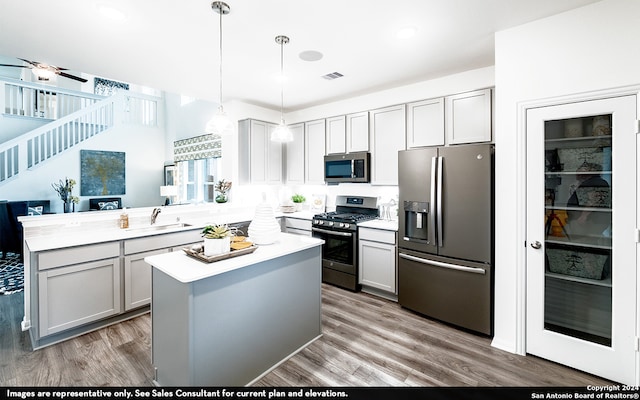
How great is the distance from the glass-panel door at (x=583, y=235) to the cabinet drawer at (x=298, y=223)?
2824 millimetres

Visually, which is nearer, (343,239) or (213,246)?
(213,246)

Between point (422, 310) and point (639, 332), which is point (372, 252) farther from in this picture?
point (639, 332)

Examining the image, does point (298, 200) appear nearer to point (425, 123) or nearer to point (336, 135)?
point (336, 135)

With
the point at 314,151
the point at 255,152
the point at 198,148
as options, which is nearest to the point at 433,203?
the point at 314,151

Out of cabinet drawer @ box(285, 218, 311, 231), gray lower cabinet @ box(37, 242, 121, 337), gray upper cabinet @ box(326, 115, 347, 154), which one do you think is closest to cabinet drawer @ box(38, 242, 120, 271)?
gray lower cabinet @ box(37, 242, 121, 337)

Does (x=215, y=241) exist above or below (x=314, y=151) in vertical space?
below

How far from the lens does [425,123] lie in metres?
3.54

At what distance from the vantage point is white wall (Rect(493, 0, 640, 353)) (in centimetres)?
204

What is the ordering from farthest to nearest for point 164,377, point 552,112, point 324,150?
1. point 324,150
2. point 552,112
3. point 164,377

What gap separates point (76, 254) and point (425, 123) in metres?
4.02

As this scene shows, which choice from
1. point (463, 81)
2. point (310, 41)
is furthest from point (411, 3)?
point (463, 81)

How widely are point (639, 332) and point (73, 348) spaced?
4.52 metres

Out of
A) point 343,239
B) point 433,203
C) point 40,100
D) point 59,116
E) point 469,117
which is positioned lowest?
point 343,239

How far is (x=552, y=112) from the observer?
230cm
